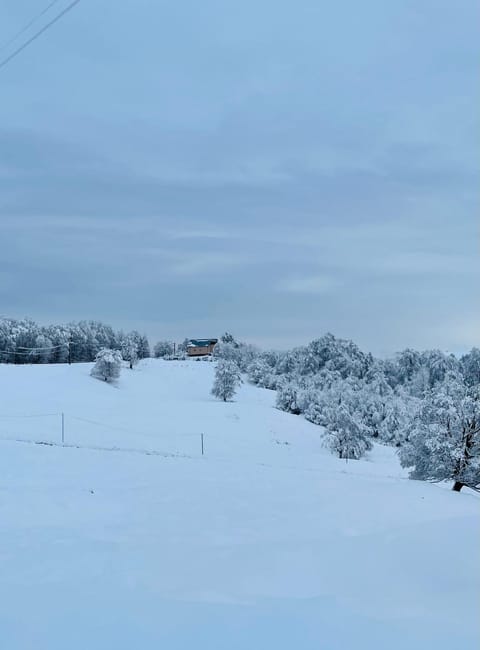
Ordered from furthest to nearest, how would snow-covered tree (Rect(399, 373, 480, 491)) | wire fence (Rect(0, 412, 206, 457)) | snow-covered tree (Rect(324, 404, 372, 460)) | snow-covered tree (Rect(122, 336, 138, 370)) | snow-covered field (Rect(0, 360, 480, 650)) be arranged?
snow-covered tree (Rect(122, 336, 138, 370)) → snow-covered tree (Rect(324, 404, 372, 460)) → wire fence (Rect(0, 412, 206, 457)) → snow-covered tree (Rect(399, 373, 480, 491)) → snow-covered field (Rect(0, 360, 480, 650))

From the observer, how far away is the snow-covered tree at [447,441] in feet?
48.0

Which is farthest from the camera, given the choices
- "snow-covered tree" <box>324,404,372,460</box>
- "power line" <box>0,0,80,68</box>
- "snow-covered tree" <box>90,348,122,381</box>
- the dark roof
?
the dark roof

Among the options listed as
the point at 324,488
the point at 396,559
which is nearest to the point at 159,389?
the point at 324,488

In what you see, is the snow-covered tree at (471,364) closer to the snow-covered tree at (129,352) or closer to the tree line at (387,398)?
the tree line at (387,398)

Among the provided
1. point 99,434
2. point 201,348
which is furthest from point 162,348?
point 99,434

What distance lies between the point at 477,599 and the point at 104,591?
3048mm

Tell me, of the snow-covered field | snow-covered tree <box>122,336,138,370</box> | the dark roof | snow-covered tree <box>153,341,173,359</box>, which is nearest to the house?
the dark roof

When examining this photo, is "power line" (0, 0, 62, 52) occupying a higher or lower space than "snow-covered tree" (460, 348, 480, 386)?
higher

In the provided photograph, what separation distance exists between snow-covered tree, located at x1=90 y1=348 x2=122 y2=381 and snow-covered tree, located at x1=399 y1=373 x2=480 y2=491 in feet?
114

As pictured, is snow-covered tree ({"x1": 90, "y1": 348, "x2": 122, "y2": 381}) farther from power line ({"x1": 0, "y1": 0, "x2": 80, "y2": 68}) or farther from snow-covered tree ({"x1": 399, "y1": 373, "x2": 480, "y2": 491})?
power line ({"x1": 0, "y1": 0, "x2": 80, "y2": 68})

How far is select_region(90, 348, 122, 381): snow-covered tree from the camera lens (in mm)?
45812

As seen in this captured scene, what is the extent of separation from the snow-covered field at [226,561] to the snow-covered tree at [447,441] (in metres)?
6.13

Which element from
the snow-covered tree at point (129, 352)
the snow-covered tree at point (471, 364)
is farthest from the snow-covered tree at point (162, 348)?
the snow-covered tree at point (471, 364)

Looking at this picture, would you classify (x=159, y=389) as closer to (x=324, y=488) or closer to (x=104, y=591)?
(x=324, y=488)
